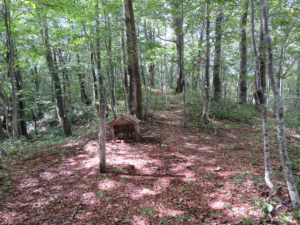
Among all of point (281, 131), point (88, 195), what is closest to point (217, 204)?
point (281, 131)

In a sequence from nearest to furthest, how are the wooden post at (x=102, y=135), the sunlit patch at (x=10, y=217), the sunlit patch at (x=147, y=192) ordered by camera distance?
the sunlit patch at (x=10, y=217)
the sunlit patch at (x=147, y=192)
the wooden post at (x=102, y=135)

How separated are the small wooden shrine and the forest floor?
44 cm

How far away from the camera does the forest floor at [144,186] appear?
2.43 meters

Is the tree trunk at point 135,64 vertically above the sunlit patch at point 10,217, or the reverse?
the tree trunk at point 135,64

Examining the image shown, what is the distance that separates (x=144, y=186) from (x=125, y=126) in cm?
322

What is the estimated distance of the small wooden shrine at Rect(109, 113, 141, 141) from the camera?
233 inches

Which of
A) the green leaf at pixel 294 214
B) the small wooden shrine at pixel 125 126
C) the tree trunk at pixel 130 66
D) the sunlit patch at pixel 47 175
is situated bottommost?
the sunlit patch at pixel 47 175

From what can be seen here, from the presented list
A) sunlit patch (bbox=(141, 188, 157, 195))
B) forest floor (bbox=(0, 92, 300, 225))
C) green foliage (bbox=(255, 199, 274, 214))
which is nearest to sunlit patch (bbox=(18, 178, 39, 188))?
forest floor (bbox=(0, 92, 300, 225))

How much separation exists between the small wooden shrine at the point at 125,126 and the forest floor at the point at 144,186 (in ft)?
1.45

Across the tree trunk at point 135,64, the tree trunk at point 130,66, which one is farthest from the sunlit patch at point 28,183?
the tree trunk at point 130,66

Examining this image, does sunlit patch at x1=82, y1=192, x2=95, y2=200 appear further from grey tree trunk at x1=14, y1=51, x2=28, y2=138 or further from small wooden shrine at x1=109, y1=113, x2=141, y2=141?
grey tree trunk at x1=14, y1=51, x2=28, y2=138

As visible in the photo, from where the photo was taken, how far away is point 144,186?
131 inches

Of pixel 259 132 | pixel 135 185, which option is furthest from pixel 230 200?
pixel 259 132

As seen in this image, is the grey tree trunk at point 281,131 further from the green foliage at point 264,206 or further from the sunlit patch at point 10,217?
the sunlit patch at point 10,217
